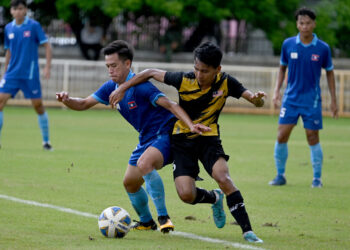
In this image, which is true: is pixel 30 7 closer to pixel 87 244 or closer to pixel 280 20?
pixel 280 20

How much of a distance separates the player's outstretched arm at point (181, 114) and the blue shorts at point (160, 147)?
344 mm

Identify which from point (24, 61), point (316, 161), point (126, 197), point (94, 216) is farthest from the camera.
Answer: point (24, 61)

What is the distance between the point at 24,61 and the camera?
1295 cm

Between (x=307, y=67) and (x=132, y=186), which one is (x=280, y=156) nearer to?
(x=307, y=67)

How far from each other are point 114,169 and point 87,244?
506cm

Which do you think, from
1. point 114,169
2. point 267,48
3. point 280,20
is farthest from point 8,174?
point 267,48

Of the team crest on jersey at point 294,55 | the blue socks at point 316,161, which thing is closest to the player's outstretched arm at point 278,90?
the team crest on jersey at point 294,55

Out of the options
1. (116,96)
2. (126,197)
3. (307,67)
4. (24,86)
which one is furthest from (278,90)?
(24,86)

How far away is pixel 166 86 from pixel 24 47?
12.5 metres

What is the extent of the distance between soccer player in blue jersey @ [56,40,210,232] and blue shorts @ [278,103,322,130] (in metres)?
3.31

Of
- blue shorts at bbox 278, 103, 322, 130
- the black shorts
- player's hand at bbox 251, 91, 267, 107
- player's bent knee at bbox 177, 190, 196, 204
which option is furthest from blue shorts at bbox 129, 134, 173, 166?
blue shorts at bbox 278, 103, 322, 130

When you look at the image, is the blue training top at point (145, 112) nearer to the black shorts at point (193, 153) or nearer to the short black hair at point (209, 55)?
the black shorts at point (193, 153)

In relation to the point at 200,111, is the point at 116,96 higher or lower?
higher

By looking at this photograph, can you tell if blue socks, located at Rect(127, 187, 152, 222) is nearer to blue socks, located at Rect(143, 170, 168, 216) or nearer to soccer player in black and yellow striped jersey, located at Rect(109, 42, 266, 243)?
blue socks, located at Rect(143, 170, 168, 216)
